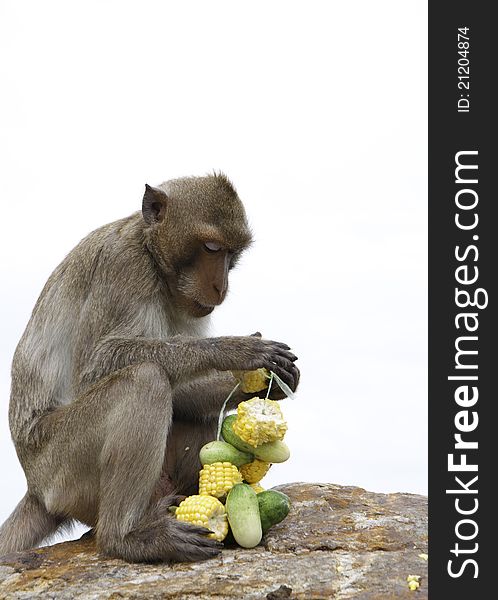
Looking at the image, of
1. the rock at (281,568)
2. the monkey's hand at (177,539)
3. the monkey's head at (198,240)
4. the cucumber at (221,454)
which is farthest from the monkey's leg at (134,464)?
the monkey's head at (198,240)

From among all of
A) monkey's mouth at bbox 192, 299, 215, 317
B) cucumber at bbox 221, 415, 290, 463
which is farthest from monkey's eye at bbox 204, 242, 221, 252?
cucumber at bbox 221, 415, 290, 463

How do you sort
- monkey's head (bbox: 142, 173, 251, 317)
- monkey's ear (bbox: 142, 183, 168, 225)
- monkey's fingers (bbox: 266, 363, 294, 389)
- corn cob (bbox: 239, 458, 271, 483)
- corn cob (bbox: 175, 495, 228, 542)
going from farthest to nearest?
monkey's ear (bbox: 142, 183, 168, 225) < monkey's head (bbox: 142, 173, 251, 317) < corn cob (bbox: 239, 458, 271, 483) < monkey's fingers (bbox: 266, 363, 294, 389) < corn cob (bbox: 175, 495, 228, 542)

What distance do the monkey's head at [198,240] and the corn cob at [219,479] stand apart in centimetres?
141

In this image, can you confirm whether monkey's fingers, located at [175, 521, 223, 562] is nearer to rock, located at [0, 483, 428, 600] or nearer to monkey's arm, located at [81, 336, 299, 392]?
rock, located at [0, 483, 428, 600]

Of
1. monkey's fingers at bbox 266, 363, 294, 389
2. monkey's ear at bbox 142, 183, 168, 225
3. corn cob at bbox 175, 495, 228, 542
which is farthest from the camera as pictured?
monkey's ear at bbox 142, 183, 168, 225

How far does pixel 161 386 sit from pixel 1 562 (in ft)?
6.82

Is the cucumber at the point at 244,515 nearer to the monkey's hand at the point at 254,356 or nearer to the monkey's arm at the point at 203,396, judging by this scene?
the monkey's hand at the point at 254,356

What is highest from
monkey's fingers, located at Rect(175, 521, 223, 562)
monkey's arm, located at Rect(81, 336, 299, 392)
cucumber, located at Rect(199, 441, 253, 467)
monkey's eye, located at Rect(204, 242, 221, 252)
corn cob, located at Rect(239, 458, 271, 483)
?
monkey's eye, located at Rect(204, 242, 221, 252)

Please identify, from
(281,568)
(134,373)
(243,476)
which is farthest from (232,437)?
(281,568)

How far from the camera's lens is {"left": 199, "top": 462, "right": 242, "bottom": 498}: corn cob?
7.25 metres

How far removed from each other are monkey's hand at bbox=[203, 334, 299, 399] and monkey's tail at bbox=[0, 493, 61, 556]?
2350 mm

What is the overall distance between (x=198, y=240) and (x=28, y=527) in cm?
309

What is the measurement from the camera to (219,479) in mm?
7266

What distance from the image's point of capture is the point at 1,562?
7.45 meters
